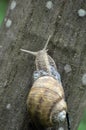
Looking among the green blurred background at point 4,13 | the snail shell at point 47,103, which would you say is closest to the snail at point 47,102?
the snail shell at point 47,103

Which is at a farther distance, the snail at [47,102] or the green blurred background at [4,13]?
the green blurred background at [4,13]

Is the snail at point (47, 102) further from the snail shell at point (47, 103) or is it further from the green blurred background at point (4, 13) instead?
the green blurred background at point (4, 13)

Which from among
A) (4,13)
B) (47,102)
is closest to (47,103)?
(47,102)

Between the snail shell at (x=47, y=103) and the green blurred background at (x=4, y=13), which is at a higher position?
the snail shell at (x=47, y=103)

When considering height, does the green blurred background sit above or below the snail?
below

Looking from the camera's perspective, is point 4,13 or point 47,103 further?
point 4,13

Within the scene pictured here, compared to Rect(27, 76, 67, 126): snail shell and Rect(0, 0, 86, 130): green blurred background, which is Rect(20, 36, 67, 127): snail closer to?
Rect(27, 76, 67, 126): snail shell

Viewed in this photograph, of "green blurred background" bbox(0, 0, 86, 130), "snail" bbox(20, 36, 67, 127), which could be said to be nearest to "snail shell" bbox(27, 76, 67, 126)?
"snail" bbox(20, 36, 67, 127)

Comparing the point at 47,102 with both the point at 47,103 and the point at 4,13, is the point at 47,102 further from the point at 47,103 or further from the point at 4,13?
the point at 4,13

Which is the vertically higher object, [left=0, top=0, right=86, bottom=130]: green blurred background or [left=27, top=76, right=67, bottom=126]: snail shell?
[left=27, top=76, right=67, bottom=126]: snail shell

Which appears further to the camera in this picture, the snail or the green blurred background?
the green blurred background

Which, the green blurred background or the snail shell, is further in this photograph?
the green blurred background

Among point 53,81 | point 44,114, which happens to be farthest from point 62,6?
point 44,114
